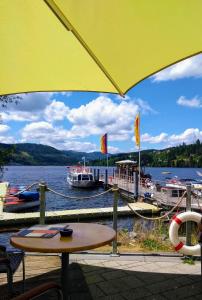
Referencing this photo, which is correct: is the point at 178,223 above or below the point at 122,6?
below

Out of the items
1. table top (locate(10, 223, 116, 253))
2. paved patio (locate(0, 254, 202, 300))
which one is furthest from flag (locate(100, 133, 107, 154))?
table top (locate(10, 223, 116, 253))

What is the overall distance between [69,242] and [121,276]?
179cm

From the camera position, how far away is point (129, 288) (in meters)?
3.79

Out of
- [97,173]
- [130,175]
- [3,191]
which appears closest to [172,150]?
[97,173]

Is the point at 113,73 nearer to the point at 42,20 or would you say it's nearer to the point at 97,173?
the point at 42,20

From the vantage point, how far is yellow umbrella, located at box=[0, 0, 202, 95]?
261 centimetres

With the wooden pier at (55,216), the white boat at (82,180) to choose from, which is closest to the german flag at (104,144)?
the white boat at (82,180)

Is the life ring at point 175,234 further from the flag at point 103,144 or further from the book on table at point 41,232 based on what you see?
the flag at point 103,144

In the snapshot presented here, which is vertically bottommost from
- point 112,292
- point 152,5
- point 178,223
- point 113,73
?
point 112,292

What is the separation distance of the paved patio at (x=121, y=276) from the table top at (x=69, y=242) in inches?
37.8

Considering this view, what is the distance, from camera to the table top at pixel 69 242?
98.7 inches

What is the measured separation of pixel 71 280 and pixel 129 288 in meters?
0.70

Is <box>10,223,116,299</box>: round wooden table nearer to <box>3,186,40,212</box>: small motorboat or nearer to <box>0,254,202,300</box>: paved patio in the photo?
<box>0,254,202,300</box>: paved patio

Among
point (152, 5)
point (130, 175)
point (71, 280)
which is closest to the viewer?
point (152, 5)
